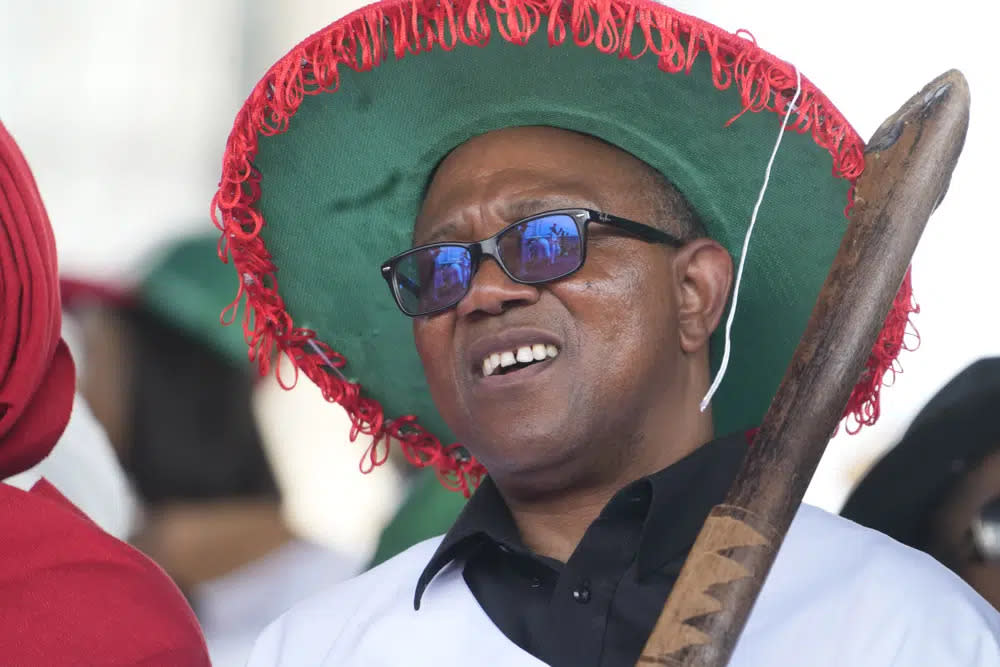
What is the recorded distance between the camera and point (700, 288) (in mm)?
2121

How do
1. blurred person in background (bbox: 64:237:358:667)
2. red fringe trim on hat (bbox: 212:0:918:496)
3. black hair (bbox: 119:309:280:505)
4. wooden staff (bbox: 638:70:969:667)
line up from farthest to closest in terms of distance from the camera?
1. black hair (bbox: 119:309:280:505)
2. blurred person in background (bbox: 64:237:358:667)
3. red fringe trim on hat (bbox: 212:0:918:496)
4. wooden staff (bbox: 638:70:969:667)

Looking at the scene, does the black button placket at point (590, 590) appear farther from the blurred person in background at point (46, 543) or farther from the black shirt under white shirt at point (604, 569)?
the blurred person in background at point (46, 543)

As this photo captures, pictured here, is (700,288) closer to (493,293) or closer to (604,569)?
(493,293)

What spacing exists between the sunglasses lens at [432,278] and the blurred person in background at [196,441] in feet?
4.90

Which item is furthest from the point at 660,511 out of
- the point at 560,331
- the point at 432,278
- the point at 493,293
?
the point at 432,278

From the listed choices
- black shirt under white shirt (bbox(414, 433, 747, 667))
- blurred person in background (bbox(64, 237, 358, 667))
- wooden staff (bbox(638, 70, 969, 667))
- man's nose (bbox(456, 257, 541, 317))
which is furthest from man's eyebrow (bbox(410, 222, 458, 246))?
blurred person in background (bbox(64, 237, 358, 667))

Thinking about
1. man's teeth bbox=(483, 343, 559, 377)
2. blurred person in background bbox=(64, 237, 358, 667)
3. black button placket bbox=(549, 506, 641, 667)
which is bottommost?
blurred person in background bbox=(64, 237, 358, 667)

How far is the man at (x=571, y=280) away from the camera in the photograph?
1851 millimetres

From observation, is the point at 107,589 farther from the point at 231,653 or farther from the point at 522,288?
the point at 231,653

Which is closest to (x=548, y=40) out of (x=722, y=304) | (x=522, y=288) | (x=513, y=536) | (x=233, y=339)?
(x=522, y=288)

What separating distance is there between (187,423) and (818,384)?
8.92ft

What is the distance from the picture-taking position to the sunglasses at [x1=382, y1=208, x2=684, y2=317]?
1.98 metres

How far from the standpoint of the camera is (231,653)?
3451mm

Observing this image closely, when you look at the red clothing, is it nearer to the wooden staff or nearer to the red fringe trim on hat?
the red fringe trim on hat
